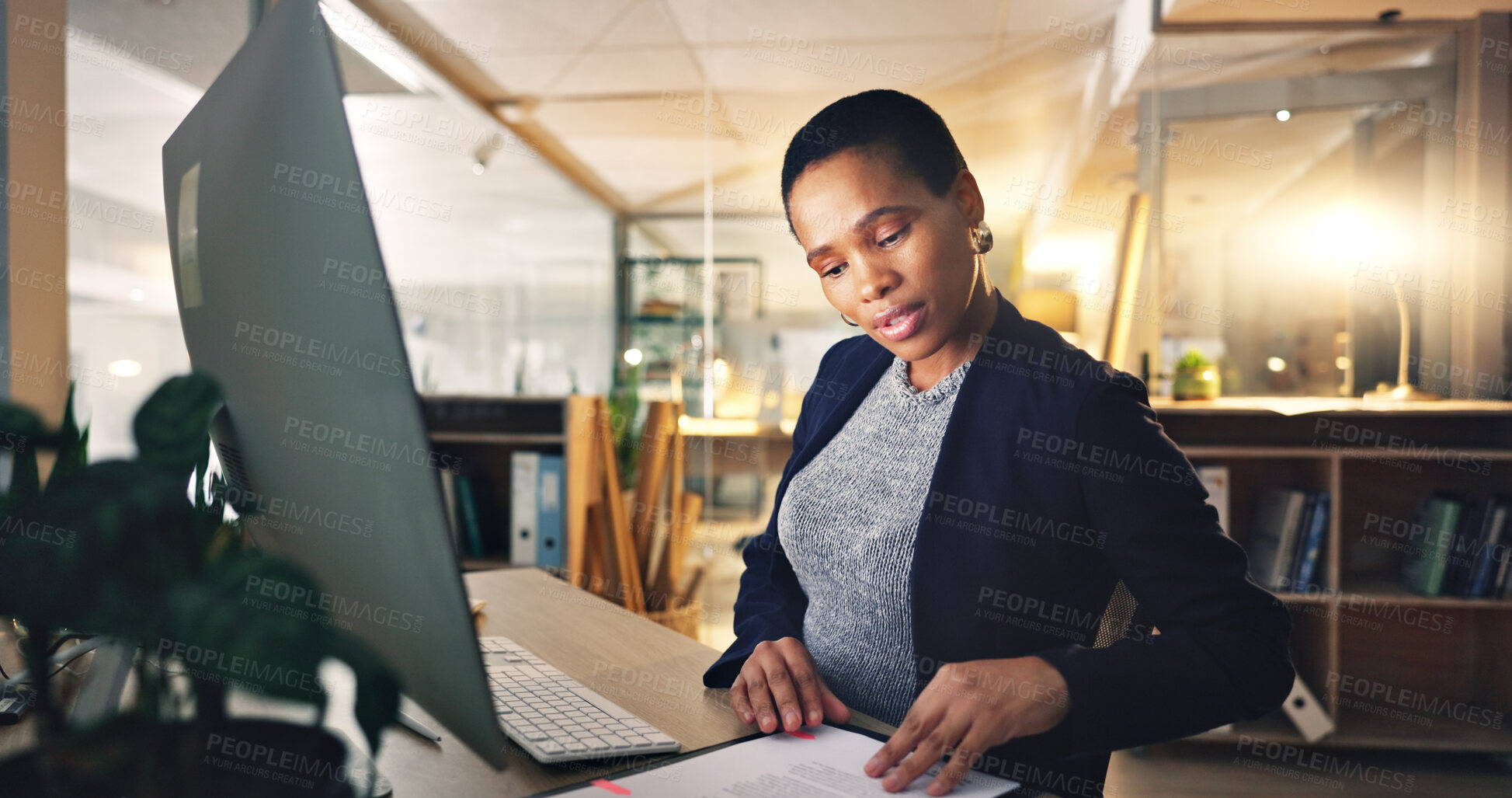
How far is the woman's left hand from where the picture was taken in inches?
25.1

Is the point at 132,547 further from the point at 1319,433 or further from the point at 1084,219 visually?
the point at 1084,219

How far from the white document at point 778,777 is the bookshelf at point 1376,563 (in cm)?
221

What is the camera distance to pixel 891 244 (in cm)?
94

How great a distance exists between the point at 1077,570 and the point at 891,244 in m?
0.42

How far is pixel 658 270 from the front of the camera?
7.30 metres

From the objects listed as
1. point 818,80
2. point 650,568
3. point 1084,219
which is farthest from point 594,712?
point 1084,219

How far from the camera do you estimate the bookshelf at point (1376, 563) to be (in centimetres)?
260

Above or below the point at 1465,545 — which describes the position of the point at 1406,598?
below

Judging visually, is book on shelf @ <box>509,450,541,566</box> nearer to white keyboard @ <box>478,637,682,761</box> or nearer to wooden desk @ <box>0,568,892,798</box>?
wooden desk @ <box>0,568,892,798</box>

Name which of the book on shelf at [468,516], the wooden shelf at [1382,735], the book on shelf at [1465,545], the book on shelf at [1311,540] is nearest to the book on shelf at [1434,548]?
the book on shelf at [1465,545]

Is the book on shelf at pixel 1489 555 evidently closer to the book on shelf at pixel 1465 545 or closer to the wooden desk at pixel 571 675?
the book on shelf at pixel 1465 545

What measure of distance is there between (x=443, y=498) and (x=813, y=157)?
0.76 m

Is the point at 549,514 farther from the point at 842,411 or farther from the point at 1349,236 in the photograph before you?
the point at 1349,236

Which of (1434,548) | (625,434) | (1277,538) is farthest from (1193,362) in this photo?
(625,434)
